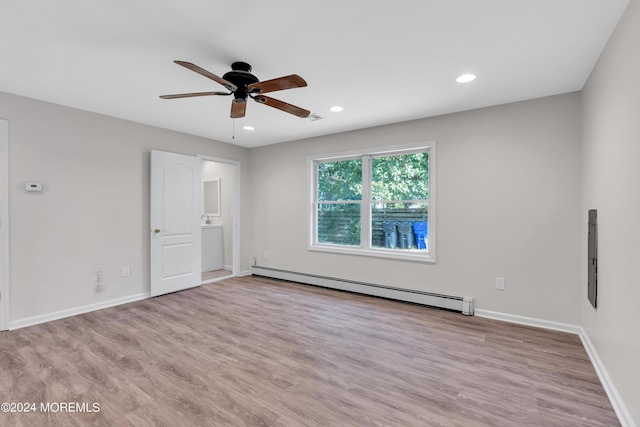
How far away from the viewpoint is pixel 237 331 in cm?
311

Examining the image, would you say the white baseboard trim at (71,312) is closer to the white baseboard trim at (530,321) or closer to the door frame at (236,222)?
the door frame at (236,222)

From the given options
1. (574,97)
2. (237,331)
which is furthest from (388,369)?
(574,97)

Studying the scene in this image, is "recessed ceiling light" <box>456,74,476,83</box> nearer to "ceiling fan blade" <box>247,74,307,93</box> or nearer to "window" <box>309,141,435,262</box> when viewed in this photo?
"window" <box>309,141,435,262</box>

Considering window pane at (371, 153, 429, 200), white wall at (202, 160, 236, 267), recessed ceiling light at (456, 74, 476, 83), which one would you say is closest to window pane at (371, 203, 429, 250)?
window pane at (371, 153, 429, 200)

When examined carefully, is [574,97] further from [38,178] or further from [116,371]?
[38,178]

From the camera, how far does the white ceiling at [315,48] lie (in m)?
1.85

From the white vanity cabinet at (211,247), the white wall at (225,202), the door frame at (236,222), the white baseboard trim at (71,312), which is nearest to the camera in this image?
the white baseboard trim at (71,312)

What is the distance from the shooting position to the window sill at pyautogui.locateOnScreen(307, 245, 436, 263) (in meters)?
4.00

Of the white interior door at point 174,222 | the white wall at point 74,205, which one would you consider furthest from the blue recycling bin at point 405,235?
the white wall at point 74,205

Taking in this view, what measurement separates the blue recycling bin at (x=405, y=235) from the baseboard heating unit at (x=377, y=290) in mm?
622

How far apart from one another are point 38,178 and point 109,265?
1275 millimetres

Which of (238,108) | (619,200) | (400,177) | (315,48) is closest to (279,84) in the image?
(315,48)

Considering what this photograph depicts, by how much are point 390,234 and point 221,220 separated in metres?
3.67

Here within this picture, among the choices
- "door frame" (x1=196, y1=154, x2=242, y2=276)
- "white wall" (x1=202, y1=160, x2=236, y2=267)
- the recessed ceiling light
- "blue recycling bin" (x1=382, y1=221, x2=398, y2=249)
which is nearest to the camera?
the recessed ceiling light
